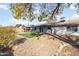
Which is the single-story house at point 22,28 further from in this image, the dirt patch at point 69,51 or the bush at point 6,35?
the dirt patch at point 69,51

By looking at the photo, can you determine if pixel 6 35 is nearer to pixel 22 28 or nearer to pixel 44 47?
pixel 22 28

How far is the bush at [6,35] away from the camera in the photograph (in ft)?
6.71

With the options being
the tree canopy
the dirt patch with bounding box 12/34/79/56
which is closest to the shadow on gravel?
the dirt patch with bounding box 12/34/79/56

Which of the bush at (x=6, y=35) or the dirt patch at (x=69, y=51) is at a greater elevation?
the bush at (x=6, y=35)

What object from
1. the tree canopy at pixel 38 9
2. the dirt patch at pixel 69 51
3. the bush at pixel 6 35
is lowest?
the dirt patch at pixel 69 51

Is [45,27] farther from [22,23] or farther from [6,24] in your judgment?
[6,24]

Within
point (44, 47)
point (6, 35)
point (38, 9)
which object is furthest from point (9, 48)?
point (38, 9)

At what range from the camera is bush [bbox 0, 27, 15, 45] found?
2.04m

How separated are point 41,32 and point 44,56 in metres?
0.21

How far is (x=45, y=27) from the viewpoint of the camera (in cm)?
207

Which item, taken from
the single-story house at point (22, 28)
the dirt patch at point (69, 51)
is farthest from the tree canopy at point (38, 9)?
the dirt patch at point (69, 51)

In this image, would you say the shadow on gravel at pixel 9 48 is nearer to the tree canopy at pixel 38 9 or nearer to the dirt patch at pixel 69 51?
the tree canopy at pixel 38 9

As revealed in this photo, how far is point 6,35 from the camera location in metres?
2.06

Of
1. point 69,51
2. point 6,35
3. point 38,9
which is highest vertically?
point 38,9
